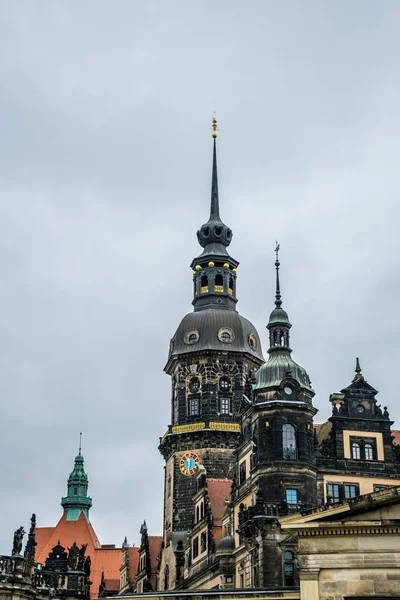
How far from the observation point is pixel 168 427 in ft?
287

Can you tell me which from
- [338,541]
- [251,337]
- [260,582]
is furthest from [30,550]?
[251,337]

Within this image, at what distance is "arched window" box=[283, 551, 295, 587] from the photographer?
56.3 metres

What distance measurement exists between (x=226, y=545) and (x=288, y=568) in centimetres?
793

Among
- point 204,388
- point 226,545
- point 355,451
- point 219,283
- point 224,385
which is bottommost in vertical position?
point 226,545

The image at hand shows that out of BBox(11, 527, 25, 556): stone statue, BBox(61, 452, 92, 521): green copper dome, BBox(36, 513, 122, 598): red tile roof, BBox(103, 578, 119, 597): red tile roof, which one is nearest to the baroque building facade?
BBox(11, 527, 25, 556): stone statue

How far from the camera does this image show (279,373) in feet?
206

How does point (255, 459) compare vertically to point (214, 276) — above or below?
below

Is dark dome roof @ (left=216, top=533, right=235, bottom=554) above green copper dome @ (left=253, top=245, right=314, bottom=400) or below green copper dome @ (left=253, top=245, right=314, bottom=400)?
below

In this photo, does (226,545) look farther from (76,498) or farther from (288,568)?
(76,498)

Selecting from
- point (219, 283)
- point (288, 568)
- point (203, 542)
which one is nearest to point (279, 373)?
point (288, 568)

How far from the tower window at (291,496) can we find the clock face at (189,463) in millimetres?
25712

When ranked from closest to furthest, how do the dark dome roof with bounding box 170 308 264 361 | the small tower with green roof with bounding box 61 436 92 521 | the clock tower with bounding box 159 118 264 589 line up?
the clock tower with bounding box 159 118 264 589 → the dark dome roof with bounding box 170 308 264 361 → the small tower with green roof with bounding box 61 436 92 521

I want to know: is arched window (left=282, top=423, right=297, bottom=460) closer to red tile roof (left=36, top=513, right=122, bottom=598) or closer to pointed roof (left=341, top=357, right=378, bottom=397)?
pointed roof (left=341, top=357, right=378, bottom=397)

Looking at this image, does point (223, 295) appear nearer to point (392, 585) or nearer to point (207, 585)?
point (207, 585)
